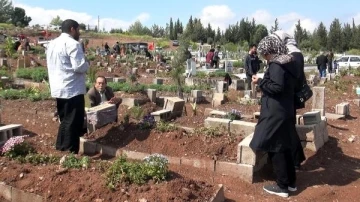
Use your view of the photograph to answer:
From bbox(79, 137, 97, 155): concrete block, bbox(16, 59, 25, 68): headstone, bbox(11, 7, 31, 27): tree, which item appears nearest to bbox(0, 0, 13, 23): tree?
bbox(11, 7, 31, 27): tree

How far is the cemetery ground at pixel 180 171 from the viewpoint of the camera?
3684 mm

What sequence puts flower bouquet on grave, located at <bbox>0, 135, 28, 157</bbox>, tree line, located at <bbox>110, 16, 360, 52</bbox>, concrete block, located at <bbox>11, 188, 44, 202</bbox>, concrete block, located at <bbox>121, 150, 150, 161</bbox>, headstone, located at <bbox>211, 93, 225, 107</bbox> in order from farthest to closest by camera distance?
1. tree line, located at <bbox>110, 16, 360, 52</bbox>
2. headstone, located at <bbox>211, 93, 225, 107</bbox>
3. concrete block, located at <bbox>121, 150, 150, 161</bbox>
4. flower bouquet on grave, located at <bbox>0, 135, 28, 157</bbox>
5. concrete block, located at <bbox>11, 188, 44, 202</bbox>

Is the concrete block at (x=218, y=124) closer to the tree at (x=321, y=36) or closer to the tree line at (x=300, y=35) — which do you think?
the tree line at (x=300, y=35)

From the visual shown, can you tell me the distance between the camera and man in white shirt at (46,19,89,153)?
521 centimetres

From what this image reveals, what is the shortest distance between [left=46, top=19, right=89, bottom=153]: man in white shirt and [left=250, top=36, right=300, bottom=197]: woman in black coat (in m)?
2.22

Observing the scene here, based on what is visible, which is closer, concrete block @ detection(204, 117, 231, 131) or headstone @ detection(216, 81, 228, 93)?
concrete block @ detection(204, 117, 231, 131)

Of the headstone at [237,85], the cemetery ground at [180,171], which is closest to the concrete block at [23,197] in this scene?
the cemetery ground at [180,171]

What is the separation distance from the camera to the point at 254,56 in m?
11.1

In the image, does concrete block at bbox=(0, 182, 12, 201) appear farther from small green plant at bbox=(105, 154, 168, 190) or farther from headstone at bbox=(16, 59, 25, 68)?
headstone at bbox=(16, 59, 25, 68)

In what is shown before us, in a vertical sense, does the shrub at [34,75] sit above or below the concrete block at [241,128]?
above

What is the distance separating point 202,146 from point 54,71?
6.68 ft

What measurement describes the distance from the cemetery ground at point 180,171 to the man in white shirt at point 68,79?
0.29m

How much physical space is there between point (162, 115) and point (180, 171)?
2122 millimetres

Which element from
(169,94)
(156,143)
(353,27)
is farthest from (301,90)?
(353,27)
